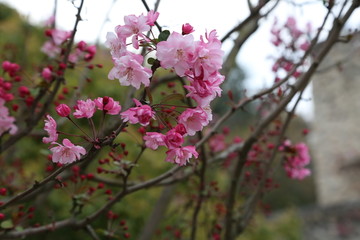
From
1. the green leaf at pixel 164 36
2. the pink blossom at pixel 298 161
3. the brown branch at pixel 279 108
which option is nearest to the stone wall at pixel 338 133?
the pink blossom at pixel 298 161

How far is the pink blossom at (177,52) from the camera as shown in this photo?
1.09 meters

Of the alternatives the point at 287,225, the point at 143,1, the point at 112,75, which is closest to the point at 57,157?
the point at 112,75

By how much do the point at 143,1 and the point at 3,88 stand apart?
0.72m

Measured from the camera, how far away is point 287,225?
7449 millimetres

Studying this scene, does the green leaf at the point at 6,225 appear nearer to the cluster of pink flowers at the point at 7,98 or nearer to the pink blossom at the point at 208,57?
the cluster of pink flowers at the point at 7,98

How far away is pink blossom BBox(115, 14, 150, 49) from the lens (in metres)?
1.16

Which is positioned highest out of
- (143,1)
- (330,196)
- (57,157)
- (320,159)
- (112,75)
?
(320,159)

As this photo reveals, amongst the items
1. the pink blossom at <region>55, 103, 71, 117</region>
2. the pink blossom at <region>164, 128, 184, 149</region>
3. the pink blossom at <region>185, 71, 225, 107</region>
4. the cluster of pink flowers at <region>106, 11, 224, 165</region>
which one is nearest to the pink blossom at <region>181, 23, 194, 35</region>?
the cluster of pink flowers at <region>106, 11, 224, 165</region>

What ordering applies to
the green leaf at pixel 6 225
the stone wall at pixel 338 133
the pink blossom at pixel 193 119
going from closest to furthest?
the pink blossom at pixel 193 119, the green leaf at pixel 6 225, the stone wall at pixel 338 133

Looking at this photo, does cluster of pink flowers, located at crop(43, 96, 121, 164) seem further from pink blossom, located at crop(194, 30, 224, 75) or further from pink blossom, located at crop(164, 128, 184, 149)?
pink blossom, located at crop(194, 30, 224, 75)

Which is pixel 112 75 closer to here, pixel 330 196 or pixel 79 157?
pixel 79 157

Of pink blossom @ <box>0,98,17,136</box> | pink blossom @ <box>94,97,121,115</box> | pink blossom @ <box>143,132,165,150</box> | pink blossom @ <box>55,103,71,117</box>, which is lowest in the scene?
pink blossom @ <box>143,132,165,150</box>

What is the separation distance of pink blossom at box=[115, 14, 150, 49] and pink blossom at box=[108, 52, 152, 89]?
50 mm

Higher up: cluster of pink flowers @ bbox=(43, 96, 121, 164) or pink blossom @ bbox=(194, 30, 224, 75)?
pink blossom @ bbox=(194, 30, 224, 75)
